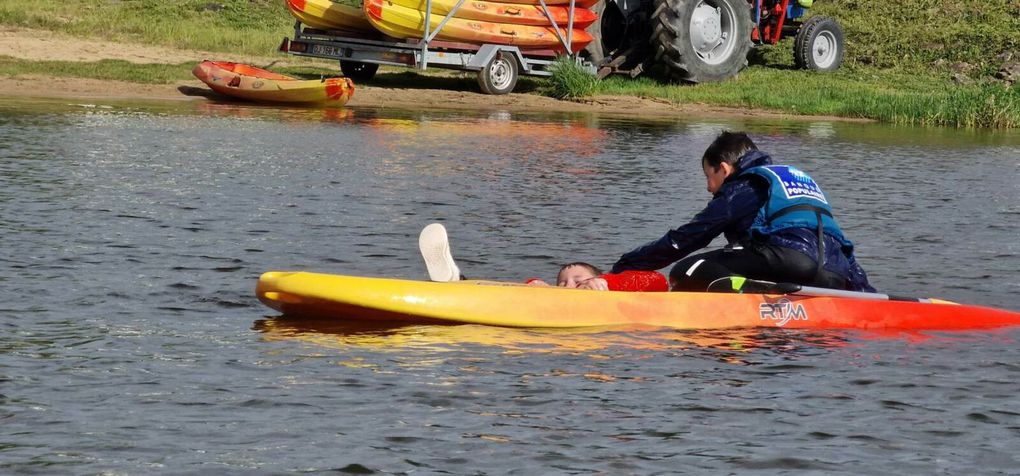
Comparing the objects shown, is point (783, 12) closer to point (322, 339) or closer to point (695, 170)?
point (695, 170)

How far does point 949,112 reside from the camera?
23125mm

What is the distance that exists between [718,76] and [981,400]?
18768 mm

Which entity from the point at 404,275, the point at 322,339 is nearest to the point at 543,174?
the point at 404,275

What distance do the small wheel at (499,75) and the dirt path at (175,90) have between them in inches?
6.4

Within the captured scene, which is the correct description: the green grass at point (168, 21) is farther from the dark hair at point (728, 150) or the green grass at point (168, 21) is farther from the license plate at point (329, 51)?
the dark hair at point (728, 150)

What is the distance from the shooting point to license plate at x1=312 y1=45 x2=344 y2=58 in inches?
906

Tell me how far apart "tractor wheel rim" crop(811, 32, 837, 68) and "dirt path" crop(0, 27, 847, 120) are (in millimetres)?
2961

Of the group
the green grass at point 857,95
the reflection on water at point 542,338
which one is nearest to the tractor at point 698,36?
the green grass at point 857,95

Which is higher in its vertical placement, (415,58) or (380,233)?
(415,58)

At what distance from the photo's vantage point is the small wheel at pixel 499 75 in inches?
935

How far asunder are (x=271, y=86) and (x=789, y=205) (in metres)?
14.6

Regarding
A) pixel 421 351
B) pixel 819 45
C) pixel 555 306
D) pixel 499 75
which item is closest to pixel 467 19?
pixel 499 75

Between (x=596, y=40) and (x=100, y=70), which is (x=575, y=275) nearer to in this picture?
(x=100, y=70)

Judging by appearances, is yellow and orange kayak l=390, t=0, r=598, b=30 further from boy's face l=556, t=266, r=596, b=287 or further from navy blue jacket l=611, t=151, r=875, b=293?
navy blue jacket l=611, t=151, r=875, b=293
